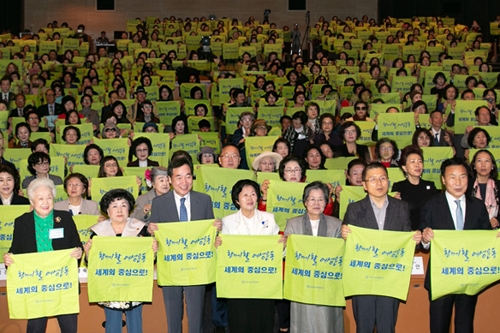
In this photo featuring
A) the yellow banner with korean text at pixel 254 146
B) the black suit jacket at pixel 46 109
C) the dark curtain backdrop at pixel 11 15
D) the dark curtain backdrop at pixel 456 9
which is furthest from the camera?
the dark curtain backdrop at pixel 11 15

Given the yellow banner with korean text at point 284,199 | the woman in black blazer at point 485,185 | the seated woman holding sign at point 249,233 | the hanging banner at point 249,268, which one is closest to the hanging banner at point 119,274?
the hanging banner at point 249,268

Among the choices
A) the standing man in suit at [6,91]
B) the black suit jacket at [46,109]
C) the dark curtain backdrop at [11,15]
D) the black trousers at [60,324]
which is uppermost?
the dark curtain backdrop at [11,15]

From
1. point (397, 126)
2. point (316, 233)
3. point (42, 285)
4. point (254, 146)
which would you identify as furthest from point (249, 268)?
point (397, 126)

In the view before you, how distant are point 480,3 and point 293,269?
24309mm

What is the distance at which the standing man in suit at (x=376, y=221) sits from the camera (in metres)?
6.66

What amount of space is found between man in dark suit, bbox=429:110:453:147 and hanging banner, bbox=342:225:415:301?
5.29 metres

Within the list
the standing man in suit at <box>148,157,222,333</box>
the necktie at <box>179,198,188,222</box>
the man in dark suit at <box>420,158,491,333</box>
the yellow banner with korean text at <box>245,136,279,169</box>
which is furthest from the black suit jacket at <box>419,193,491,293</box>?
the yellow banner with korean text at <box>245,136,279,169</box>

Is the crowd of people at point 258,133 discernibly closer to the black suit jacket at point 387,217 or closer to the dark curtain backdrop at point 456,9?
the black suit jacket at point 387,217

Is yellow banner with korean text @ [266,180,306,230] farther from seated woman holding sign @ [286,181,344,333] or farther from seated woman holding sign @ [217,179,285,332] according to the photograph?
seated woman holding sign @ [286,181,344,333]

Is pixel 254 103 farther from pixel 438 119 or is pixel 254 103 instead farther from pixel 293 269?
pixel 293 269

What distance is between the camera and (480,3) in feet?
95.4

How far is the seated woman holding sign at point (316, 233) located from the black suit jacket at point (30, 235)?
5.58 ft

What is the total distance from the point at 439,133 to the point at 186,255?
19.9ft

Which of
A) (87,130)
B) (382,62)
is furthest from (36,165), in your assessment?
(382,62)
